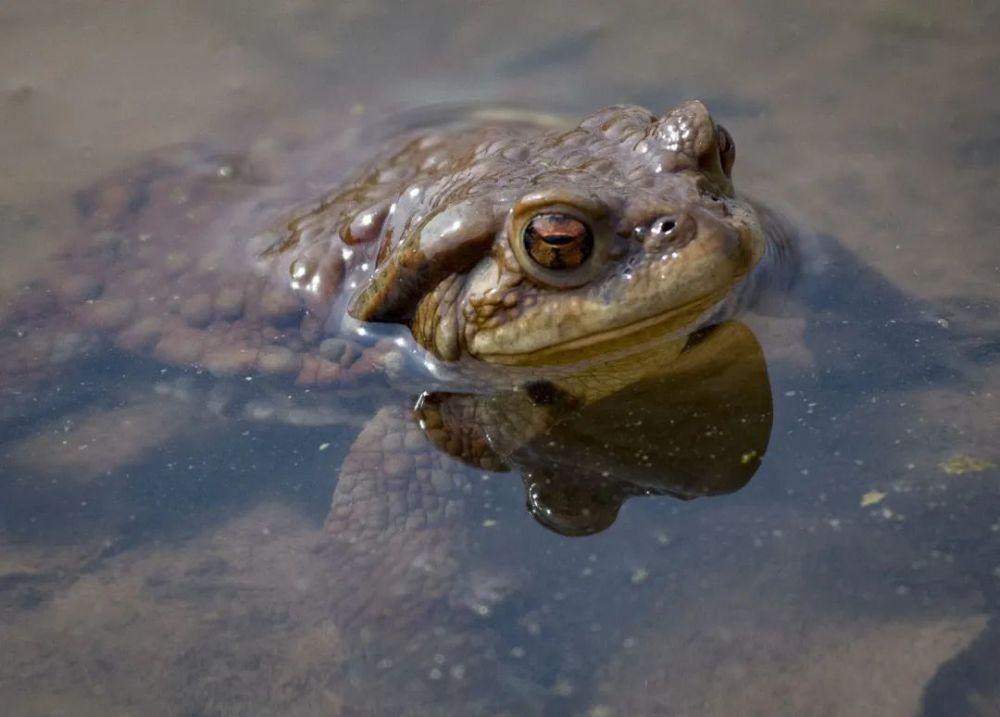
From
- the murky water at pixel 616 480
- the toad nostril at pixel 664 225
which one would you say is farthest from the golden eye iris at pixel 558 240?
the murky water at pixel 616 480

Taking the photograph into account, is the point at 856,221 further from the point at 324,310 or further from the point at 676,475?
the point at 324,310

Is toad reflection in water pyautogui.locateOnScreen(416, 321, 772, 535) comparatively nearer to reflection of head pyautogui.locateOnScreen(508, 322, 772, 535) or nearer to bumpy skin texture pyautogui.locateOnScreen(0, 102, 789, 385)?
reflection of head pyautogui.locateOnScreen(508, 322, 772, 535)

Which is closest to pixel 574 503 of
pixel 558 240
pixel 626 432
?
pixel 626 432

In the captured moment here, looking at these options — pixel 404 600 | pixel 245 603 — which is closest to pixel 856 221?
pixel 404 600

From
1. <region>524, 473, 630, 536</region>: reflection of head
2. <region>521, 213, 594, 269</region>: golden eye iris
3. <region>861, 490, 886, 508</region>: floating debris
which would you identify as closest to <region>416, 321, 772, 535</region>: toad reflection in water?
<region>524, 473, 630, 536</region>: reflection of head

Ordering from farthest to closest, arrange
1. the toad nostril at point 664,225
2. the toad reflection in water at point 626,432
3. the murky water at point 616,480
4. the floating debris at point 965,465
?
the toad reflection in water at point 626,432, the floating debris at point 965,465, the toad nostril at point 664,225, the murky water at point 616,480

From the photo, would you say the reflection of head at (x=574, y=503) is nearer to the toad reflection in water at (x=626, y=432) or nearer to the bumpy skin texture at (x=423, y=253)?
the toad reflection in water at (x=626, y=432)

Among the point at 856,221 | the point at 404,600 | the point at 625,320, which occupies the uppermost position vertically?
the point at 625,320
